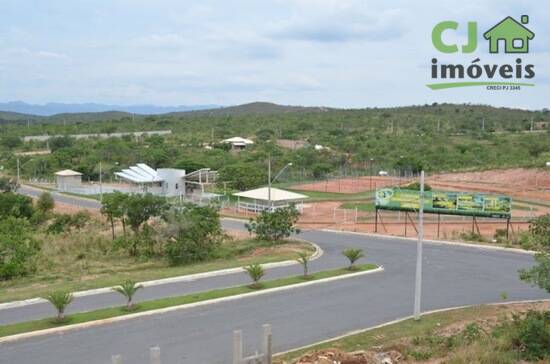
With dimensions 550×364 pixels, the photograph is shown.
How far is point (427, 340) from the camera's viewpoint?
50.2ft

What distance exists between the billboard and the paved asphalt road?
21.9 feet

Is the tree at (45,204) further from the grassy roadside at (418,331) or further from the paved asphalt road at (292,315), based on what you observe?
the grassy roadside at (418,331)

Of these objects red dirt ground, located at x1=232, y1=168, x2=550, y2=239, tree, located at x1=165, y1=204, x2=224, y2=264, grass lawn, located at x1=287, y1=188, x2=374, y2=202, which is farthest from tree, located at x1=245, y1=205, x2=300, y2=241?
grass lawn, located at x1=287, y1=188, x2=374, y2=202

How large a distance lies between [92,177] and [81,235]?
4100 centimetres

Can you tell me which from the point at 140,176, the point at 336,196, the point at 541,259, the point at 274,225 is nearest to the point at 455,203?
the point at 274,225

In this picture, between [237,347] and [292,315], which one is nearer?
[237,347]

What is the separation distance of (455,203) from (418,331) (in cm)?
2074

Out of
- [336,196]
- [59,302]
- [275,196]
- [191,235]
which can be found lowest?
[336,196]

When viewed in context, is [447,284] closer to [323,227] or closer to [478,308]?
[478,308]

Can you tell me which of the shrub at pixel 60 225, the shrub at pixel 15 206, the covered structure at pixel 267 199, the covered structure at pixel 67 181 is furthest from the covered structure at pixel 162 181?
the shrub at pixel 60 225

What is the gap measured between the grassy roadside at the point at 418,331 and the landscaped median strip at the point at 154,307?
17.8 feet

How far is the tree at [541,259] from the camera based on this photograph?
14.9m

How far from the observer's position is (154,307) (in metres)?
19.0

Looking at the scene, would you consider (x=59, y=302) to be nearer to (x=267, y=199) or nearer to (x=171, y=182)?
(x=267, y=199)
